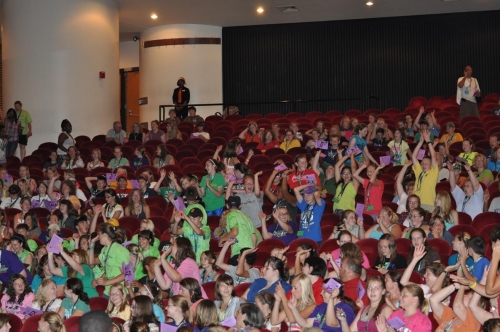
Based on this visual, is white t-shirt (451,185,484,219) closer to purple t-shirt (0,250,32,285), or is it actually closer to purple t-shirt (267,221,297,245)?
purple t-shirt (267,221,297,245)

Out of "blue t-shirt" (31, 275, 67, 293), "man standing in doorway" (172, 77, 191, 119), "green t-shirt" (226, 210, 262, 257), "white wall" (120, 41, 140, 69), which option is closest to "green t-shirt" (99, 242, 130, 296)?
"blue t-shirt" (31, 275, 67, 293)

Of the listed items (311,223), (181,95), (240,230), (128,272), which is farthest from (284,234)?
(181,95)

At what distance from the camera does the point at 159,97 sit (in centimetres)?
1794

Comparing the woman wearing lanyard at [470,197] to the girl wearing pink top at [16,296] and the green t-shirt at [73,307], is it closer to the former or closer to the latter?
the green t-shirt at [73,307]

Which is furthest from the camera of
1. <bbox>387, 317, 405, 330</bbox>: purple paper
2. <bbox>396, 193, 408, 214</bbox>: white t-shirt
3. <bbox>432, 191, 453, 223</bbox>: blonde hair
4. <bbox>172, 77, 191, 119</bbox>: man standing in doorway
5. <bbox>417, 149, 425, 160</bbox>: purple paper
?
<bbox>172, 77, 191, 119</bbox>: man standing in doorway

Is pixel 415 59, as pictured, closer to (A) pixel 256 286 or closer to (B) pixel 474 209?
(B) pixel 474 209

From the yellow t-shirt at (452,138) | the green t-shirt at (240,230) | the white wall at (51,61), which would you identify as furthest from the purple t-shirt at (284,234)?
the white wall at (51,61)

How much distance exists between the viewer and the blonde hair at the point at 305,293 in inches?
239

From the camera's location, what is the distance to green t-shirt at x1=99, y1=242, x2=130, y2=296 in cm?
763

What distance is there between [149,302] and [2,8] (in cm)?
1113

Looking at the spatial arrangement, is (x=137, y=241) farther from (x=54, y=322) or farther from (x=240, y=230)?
(x=54, y=322)

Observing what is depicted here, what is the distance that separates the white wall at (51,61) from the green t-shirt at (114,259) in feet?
25.3

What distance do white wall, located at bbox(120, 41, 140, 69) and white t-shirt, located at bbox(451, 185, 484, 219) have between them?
12.4 m

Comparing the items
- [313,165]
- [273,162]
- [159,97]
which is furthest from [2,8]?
[313,165]
